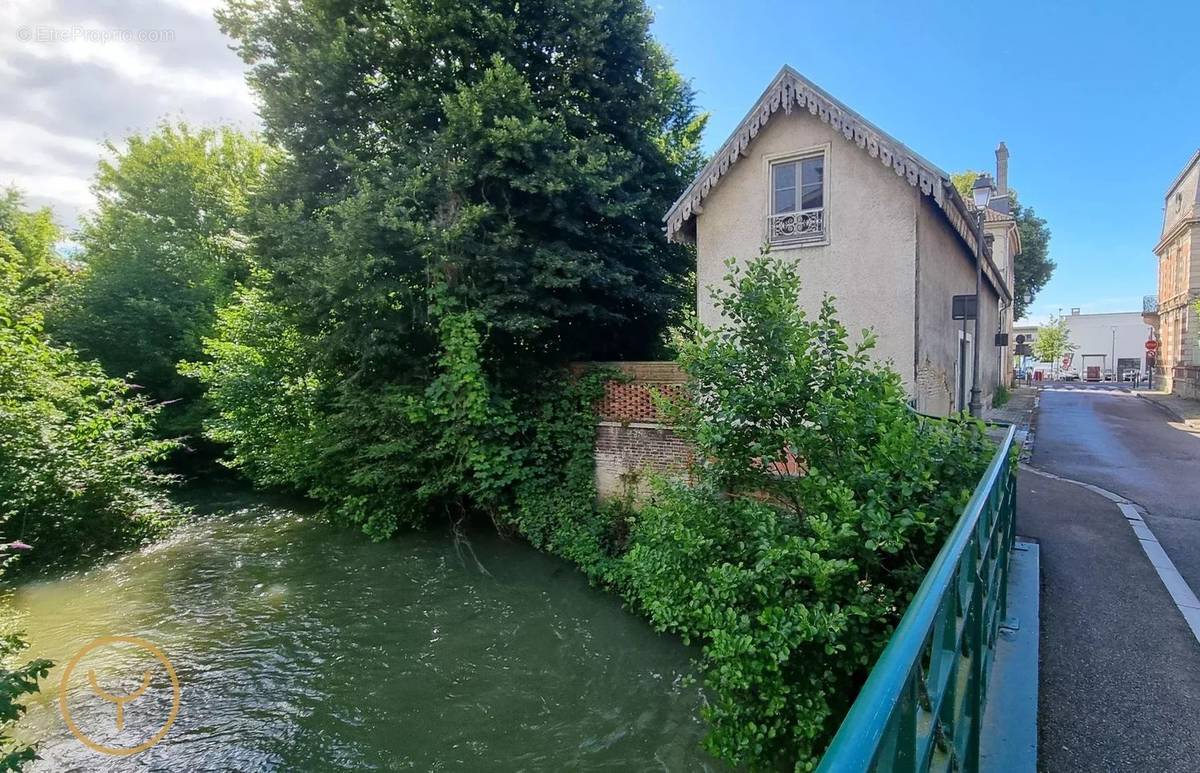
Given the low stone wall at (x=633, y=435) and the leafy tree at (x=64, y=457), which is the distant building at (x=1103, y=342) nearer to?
the low stone wall at (x=633, y=435)

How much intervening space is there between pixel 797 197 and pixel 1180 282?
31.5 metres

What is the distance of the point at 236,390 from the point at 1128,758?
16631 mm

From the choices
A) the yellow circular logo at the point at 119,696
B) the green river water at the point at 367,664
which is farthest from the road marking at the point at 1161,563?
the yellow circular logo at the point at 119,696

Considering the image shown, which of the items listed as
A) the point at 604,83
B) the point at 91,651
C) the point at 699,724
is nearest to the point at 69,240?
the point at 91,651

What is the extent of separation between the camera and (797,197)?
10.8 meters

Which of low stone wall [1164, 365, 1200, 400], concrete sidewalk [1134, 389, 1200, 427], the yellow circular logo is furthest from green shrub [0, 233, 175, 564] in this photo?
low stone wall [1164, 365, 1200, 400]

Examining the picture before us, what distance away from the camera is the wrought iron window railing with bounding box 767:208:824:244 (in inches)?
416

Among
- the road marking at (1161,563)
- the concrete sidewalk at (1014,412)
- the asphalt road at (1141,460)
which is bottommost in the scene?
the road marking at (1161,563)

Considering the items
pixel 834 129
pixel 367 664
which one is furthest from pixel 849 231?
pixel 367 664

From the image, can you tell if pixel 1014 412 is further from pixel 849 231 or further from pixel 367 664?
pixel 367 664

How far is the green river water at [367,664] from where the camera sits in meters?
6.27

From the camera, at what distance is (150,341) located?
18.2m

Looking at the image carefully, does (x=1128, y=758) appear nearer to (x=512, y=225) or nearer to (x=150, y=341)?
(x=512, y=225)

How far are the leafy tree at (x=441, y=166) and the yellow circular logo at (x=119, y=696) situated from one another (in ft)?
17.5
